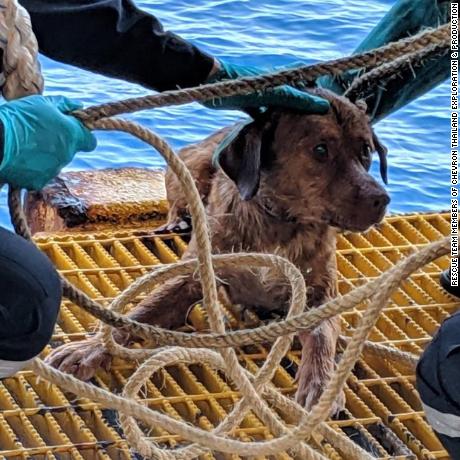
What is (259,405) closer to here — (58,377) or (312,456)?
(312,456)

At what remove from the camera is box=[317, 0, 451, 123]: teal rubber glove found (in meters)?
4.15

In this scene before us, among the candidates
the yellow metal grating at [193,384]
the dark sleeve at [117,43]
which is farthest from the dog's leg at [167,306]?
the dark sleeve at [117,43]

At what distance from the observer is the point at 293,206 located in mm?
4156

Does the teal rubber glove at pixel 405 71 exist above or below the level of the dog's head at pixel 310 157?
above

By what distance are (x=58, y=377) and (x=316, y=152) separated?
148 cm

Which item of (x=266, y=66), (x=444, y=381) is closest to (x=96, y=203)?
(x=266, y=66)

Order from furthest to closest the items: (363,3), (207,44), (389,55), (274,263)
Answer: (363,3) → (207,44) → (274,263) → (389,55)

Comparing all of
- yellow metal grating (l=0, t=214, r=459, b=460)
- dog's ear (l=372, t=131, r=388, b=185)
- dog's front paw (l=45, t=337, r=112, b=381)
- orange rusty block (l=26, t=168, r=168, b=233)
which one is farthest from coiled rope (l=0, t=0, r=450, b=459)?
orange rusty block (l=26, t=168, r=168, b=233)

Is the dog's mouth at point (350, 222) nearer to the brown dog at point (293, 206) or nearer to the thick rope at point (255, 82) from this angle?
the brown dog at point (293, 206)

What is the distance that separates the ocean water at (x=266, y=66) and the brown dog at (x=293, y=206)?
367cm

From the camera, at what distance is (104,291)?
4.34m

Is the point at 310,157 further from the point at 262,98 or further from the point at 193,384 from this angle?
the point at 193,384

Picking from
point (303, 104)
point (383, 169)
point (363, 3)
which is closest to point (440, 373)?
point (303, 104)

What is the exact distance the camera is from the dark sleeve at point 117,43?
10.9ft
